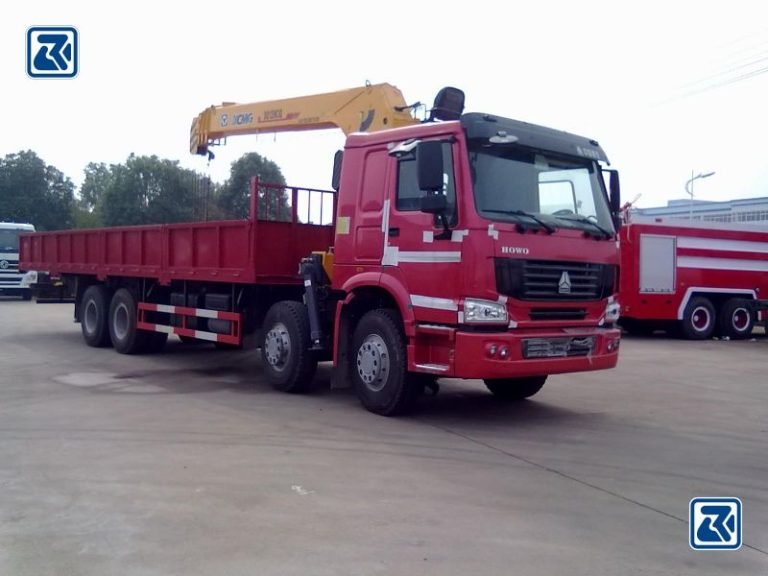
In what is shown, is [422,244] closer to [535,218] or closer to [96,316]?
[535,218]

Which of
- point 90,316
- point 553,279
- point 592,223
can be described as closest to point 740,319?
point 592,223

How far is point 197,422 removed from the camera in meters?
8.01

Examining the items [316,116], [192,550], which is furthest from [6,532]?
[316,116]

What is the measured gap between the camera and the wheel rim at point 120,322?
13.4 m

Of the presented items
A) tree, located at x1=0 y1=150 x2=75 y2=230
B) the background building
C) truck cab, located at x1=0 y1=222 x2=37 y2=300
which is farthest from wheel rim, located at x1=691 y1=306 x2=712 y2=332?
tree, located at x1=0 y1=150 x2=75 y2=230

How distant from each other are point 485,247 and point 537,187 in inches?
44.2

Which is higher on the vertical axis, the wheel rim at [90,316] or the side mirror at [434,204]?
the side mirror at [434,204]

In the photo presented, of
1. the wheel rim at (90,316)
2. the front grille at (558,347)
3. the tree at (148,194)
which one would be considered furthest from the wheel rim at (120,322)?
the tree at (148,194)

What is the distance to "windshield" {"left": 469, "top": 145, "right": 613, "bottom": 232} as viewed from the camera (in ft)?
25.1

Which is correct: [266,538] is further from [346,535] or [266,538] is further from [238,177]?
[238,177]

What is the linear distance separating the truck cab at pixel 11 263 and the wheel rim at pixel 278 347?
19.6 metres

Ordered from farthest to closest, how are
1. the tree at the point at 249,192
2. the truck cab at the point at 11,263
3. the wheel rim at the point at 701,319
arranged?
the truck cab at the point at 11,263 < the wheel rim at the point at 701,319 < the tree at the point at 249,192

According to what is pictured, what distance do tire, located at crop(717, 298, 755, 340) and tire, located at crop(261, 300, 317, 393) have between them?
45.2 feet

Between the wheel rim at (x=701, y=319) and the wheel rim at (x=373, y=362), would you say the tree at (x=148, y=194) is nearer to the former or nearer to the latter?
the wheel rim at (x=701, y=319)
